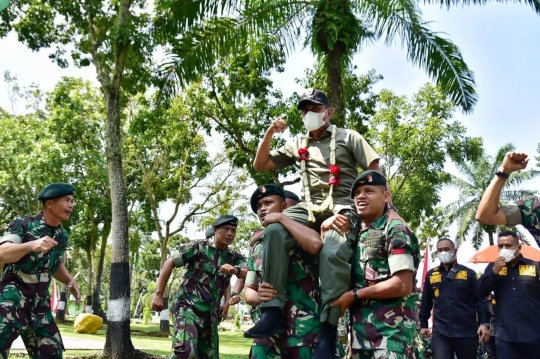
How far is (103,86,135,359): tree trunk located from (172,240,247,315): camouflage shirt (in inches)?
197

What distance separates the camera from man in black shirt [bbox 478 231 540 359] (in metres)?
6.63

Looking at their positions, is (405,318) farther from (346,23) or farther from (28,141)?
(28,141)

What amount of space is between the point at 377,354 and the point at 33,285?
3.79m

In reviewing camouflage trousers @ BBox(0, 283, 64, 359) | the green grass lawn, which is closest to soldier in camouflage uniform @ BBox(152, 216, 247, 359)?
camouflage trousers @ BBox(0, 283, 64, 359)

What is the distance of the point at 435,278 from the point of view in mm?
8367

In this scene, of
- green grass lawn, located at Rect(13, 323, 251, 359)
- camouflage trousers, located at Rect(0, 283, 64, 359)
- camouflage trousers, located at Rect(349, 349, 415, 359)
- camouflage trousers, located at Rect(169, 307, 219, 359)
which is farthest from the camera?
green grass lawn, located at Rect(13, 323, 251, 359)

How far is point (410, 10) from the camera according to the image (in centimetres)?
1095

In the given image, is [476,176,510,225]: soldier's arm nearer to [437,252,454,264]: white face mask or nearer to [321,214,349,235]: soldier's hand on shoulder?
[321,214,349,235]: soldier's hand on shoulder

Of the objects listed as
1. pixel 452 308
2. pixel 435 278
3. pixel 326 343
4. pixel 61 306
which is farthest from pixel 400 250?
pixel 61 306

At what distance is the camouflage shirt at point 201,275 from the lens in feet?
23.3

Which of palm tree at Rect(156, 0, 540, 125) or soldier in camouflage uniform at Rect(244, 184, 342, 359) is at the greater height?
palm tree at Rect(156, 0, 540, 125)

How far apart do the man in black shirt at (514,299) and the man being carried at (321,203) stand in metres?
3.25

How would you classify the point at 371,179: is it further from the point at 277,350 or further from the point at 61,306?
the point at 61,306

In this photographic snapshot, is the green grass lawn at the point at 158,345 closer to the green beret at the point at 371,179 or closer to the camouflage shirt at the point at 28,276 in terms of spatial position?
the camouflage shirt at the point at 28,276
